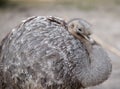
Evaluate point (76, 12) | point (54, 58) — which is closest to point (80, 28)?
point (54, 58)

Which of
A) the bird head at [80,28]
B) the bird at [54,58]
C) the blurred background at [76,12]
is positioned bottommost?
the bird at [54,58]

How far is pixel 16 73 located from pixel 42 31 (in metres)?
0.48

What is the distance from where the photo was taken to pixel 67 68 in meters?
3.95

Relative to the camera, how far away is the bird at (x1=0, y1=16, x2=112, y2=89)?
3965 millimetres

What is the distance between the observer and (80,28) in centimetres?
402

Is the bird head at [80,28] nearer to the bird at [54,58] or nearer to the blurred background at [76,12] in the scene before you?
the bird at [54,58]

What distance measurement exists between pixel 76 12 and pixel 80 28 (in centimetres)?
537

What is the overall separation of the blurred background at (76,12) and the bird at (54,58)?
3.38 metres

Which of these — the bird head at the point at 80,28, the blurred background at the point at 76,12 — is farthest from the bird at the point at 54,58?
the blurred background at the point at 76,12

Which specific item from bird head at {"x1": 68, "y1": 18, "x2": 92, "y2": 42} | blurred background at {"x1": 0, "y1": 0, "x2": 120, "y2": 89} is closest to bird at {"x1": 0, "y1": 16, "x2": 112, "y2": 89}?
bird head at {"x1": 68, "y1": 18, "x2": 92, "y2": 42}

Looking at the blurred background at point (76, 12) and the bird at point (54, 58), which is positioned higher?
the blurred background at point (76, 12)

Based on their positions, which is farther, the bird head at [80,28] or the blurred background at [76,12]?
the blurred background at [76,12]

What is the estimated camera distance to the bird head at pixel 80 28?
13.1 ft

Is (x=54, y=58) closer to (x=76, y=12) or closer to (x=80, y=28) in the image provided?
(x=80, y=28)
